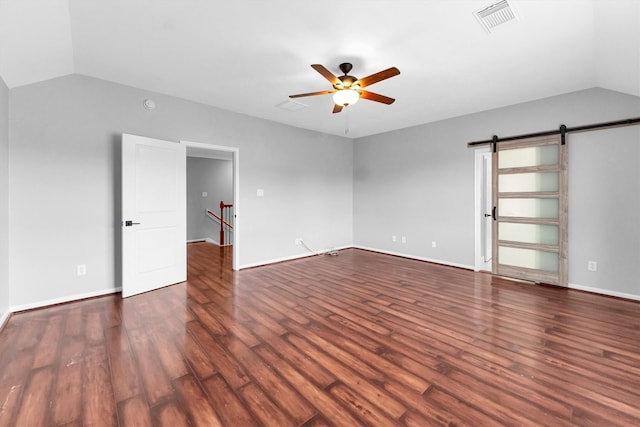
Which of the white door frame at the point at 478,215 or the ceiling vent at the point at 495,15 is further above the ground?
the ceiling vent at the point at 495,15

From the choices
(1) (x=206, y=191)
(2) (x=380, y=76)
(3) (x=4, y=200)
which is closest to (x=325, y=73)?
(2) (x=380, y=76)

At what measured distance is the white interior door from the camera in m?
3.47

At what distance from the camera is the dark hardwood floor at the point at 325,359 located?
5.25 ft

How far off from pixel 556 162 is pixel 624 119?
31.2 inches

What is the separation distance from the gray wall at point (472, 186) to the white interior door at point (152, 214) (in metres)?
4.09

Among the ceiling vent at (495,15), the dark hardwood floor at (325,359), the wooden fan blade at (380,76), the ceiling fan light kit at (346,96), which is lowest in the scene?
the dark hardwood floor at (325,359)

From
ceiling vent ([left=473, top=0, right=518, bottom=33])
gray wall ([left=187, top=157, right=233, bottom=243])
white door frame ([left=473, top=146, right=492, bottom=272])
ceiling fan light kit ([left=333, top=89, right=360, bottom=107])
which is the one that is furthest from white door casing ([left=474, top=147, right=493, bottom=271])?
gray wall ([left=187, top=157, right=233, bottom=243])

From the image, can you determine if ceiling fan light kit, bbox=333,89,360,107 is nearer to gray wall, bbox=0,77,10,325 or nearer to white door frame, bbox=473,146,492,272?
white door frame, bbox=473,146,492,272

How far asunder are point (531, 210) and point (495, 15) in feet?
10.2

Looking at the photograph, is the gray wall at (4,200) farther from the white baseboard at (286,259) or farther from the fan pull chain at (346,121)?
the fan pull chain at (346,121)

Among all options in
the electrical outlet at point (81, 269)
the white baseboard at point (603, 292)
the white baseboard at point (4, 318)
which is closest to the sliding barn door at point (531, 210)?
the white baseboard at point (603, 292)

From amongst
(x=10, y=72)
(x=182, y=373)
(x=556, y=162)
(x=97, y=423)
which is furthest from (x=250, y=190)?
(x=556, y=162)

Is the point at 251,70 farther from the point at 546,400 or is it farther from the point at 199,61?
the point at 546,400

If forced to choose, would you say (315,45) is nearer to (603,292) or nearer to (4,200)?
(4,200)
